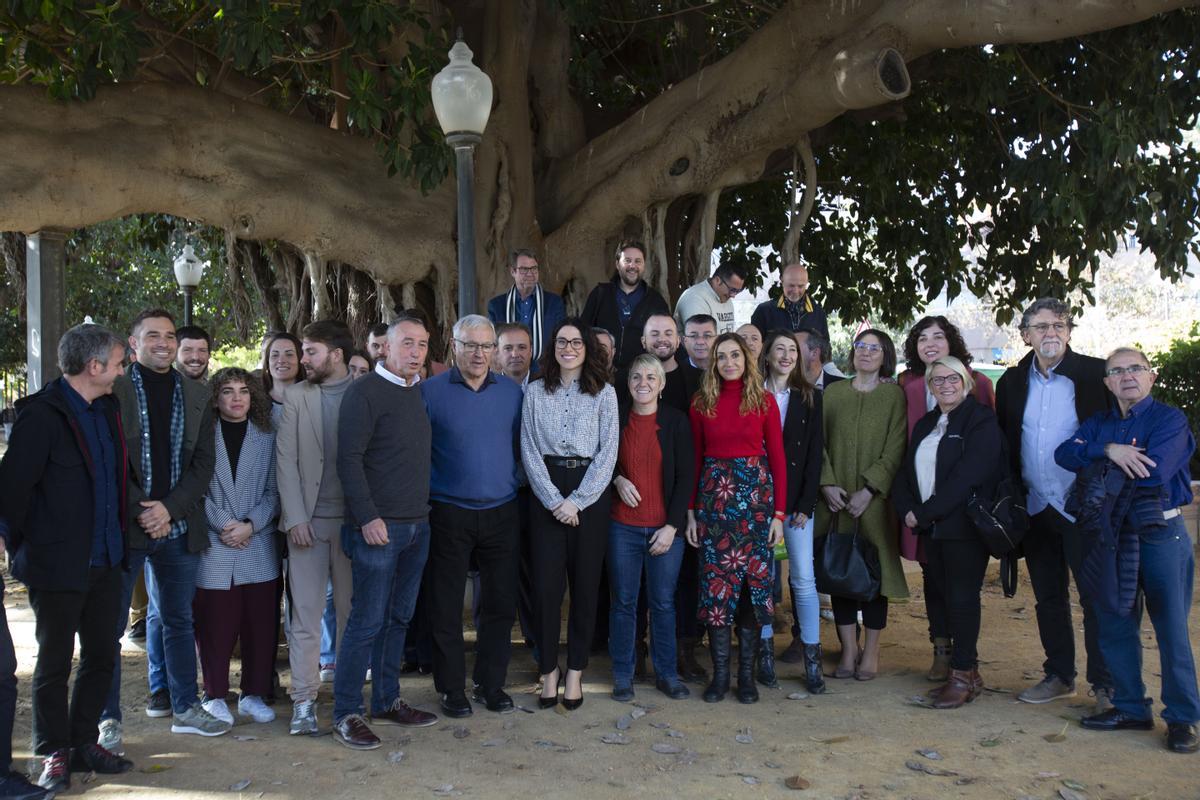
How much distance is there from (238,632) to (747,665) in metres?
2.49

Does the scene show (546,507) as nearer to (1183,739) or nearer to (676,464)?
(676,464)

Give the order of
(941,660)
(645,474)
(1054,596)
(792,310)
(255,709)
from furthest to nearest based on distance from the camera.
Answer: (792,310) < (941,660) < (1054,596) < (645,474) < (255,709)

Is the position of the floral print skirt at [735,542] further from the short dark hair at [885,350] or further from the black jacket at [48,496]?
the black jacket at [48,496]

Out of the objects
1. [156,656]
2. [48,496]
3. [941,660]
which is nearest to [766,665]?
[941,660]

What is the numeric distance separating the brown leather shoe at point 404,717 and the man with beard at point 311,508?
1.01 feet

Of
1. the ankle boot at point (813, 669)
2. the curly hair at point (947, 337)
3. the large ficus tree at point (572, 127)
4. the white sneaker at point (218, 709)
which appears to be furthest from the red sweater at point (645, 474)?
the large ficus tree at point (572, 127)

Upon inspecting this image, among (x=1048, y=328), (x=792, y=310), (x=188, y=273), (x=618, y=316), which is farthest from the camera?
(x=188, y=273)

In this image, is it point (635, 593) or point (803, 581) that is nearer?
point (635, 593)

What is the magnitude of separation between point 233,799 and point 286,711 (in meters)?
1.15

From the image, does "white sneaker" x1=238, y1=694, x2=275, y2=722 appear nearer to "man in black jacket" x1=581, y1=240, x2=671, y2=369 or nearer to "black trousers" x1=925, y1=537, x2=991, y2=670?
"man in black jacket" x1=581, y1=240, x2=671, y2=369

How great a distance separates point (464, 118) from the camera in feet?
21.0

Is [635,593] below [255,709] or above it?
above

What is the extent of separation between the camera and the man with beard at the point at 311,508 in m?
5.00

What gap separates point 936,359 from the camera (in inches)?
227
